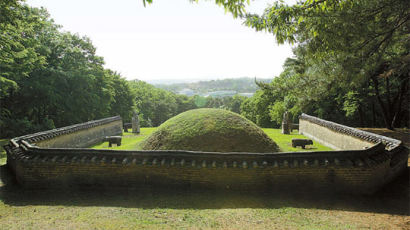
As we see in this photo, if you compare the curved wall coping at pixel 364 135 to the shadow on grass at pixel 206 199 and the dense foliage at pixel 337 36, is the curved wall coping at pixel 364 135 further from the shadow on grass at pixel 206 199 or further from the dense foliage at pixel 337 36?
the shadow on grass at pixel 206 199

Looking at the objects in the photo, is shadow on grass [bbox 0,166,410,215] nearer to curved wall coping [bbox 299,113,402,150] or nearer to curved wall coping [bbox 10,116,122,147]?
curved wall coping [bbox 299,113,402,150]

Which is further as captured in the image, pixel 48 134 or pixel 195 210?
pixel 48 134

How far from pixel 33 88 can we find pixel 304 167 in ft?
95.7

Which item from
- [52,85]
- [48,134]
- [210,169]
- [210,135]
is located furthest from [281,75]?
[210,169]

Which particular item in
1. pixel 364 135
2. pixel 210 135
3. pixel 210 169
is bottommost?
pixel 210 169

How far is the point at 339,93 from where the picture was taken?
3531cm

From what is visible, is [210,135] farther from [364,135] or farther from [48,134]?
[48,134]

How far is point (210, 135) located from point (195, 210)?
4.93 m

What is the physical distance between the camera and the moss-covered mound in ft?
40.7

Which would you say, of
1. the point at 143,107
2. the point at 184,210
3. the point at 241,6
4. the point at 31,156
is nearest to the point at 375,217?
the point at 184,210

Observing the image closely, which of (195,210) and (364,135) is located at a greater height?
(364,135)

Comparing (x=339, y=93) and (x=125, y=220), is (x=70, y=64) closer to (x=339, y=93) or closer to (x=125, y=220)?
(x=125, y=220)

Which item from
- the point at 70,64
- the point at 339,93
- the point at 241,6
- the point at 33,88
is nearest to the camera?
the point at 241,6

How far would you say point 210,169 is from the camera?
9.82m
